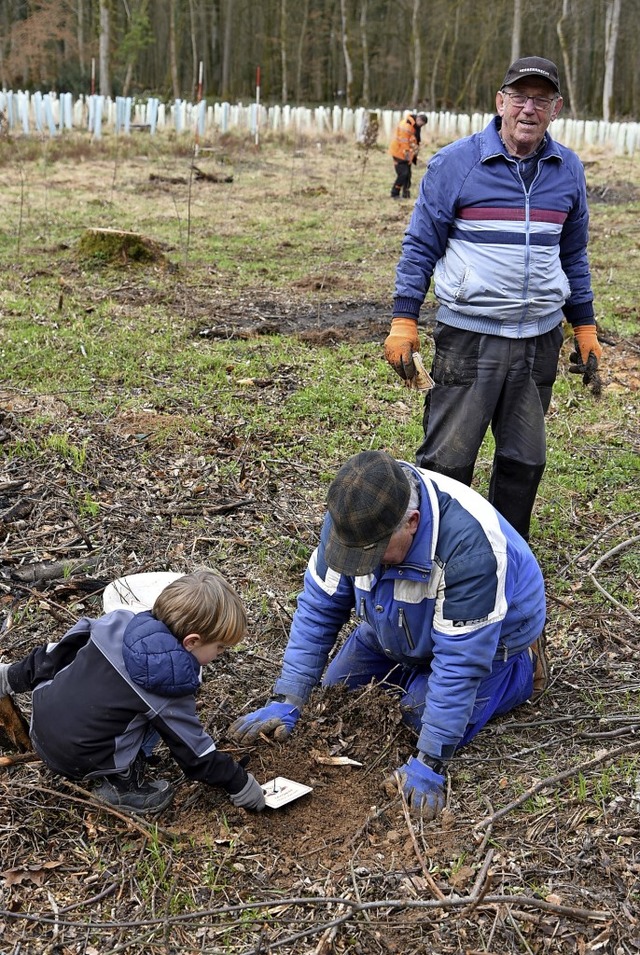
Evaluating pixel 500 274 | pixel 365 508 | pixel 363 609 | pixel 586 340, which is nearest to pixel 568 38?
pixel 586 340

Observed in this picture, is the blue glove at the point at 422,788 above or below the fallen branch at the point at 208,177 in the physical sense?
below

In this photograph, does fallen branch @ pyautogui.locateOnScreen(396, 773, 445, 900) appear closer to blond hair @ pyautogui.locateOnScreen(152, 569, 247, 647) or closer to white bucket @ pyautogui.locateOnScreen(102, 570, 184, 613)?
blond hair @ pyautogui.locateOnScreen(152, 569, 247, 647)

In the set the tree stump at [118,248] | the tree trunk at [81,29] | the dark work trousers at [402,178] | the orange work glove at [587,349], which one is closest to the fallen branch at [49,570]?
the orange work glove at [587,349]

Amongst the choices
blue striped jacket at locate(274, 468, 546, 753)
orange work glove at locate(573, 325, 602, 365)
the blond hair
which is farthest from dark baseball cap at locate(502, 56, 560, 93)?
the blond hair

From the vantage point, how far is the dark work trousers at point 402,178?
1516 centimetres

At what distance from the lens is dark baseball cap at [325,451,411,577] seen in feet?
8.45

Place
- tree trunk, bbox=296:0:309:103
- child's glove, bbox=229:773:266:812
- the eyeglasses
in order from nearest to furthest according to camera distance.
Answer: child's glove, bbox=229:773:266:812 < the eyeglasses < tree trunk, bbox=296:0:309:103

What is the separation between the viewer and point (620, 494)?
5.39 meters

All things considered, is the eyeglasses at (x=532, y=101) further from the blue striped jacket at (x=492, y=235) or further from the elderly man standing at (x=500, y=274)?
the blue striped jacket at (x=492, y=235)

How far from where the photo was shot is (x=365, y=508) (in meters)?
2.57

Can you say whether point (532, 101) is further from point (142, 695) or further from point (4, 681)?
point (4, 681)

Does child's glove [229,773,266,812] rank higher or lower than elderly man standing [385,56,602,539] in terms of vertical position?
lower

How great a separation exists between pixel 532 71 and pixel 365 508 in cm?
207

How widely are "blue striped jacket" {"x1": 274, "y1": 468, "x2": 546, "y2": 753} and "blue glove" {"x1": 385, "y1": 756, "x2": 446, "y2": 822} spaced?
82 millimetres
